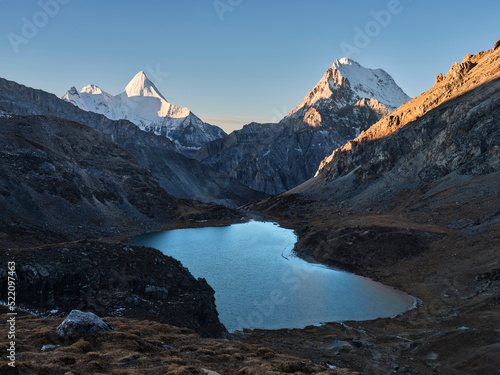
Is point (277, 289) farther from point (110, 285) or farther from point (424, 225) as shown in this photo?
point (424, 225)

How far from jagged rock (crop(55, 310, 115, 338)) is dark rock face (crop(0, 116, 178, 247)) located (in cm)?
5038

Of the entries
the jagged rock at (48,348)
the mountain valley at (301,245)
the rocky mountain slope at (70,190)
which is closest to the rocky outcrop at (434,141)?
the mountain valley at (301,245)

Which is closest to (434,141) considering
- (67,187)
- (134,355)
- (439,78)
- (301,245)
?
(439,78)

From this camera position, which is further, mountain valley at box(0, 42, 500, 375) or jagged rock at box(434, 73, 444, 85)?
jagged rock at box(434, 73, 444, 85)

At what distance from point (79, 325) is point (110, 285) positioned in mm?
14197

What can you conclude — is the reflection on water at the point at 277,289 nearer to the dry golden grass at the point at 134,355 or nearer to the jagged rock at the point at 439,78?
the dry golden grass at the point at 134,355

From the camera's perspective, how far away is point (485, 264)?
5194cm

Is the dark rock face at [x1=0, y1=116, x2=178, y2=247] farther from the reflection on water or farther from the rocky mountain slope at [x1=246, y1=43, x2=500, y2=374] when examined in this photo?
the rocky mountain slope at [x1=246, y1=43, x2=500, y2=374]

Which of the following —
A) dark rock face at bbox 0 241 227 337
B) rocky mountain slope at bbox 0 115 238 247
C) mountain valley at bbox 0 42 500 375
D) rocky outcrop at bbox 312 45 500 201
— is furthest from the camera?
rocky outcrop at bbox 312 45 500 201

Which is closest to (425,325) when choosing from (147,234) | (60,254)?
(60,254)

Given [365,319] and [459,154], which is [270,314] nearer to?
[365,319]

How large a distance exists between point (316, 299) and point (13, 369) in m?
42.5

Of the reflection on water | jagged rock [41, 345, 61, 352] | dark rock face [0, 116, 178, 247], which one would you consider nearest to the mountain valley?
dark rock face [0, 116, 178, 247]

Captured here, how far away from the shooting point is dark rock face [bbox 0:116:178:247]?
78394 mm
